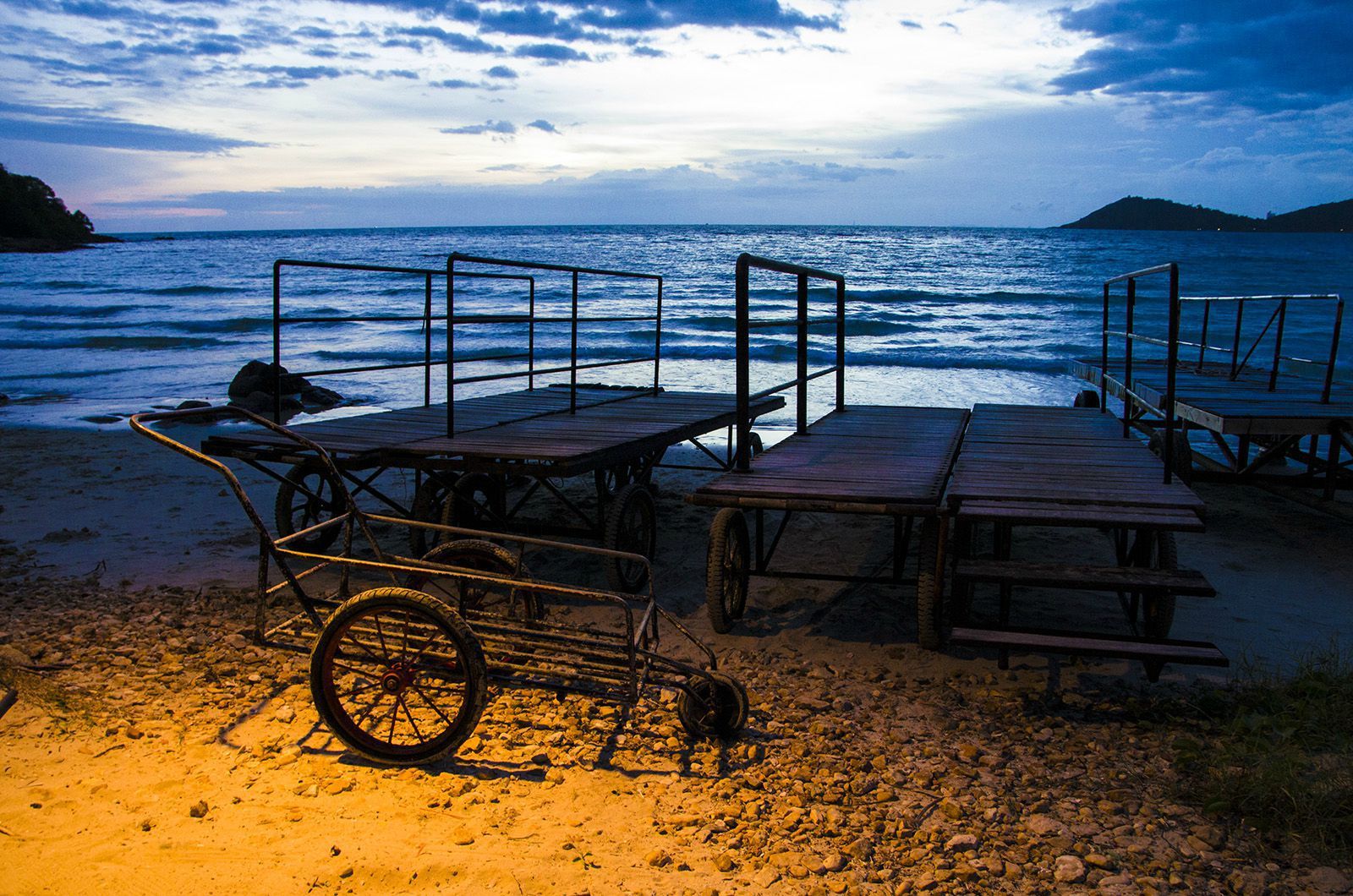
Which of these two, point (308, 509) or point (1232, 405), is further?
point (1232, 405)

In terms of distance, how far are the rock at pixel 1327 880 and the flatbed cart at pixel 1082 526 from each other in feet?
3.28

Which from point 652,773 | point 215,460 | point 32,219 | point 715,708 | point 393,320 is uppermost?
point 32,219

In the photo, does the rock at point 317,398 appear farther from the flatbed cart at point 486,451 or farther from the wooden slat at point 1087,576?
the wooden slat at point 1087,576

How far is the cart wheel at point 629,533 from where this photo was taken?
5895mm

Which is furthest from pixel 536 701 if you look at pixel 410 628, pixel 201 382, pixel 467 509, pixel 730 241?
pixel 730 241

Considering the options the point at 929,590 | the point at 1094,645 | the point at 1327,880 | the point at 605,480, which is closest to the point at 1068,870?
the point at 1327,880

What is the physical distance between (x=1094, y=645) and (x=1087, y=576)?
0.38m

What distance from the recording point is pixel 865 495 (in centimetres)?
488

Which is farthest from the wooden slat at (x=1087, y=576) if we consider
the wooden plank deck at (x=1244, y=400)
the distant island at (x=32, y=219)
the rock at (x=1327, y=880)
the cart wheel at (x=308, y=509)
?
the distant island at (x=32, y=219)

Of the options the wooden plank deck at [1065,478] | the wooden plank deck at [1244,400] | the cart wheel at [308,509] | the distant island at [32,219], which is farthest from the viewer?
the distant island at [32,219]

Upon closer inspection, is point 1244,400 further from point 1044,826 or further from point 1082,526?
point 1044,826

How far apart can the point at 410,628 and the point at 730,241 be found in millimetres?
76721

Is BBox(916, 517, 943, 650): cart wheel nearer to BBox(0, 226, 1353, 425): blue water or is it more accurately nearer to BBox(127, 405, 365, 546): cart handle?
BBox(127, 405, 365, 546): cart handle

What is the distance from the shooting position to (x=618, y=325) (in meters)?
30.2
